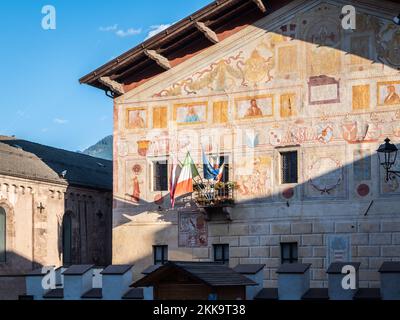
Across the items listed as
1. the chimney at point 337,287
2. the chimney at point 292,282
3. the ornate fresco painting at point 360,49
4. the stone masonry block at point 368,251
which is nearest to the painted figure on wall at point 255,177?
the stone masonry block at point 368,251

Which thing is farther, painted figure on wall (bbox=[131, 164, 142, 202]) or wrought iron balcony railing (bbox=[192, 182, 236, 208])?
painted figure on wall (bbox=[131, 164, 142, 202])

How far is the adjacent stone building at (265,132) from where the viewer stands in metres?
38.3

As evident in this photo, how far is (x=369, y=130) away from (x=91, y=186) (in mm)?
16344

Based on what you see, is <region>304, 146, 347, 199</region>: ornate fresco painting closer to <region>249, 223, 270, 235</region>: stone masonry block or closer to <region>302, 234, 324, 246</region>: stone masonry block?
<region>302, 234, 324, 246</region>: stone masonry block

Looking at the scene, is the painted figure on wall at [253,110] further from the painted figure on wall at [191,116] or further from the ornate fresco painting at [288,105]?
the painted figure on wall at [191,116]

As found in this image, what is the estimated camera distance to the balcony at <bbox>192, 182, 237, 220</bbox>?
4025 cm

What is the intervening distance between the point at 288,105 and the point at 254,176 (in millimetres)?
2940

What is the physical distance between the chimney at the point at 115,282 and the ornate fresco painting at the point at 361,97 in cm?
1020

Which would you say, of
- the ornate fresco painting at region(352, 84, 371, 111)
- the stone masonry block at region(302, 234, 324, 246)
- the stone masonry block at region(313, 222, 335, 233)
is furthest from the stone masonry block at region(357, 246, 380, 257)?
the ornate fresco painting at region(352, 84, 371, 111)

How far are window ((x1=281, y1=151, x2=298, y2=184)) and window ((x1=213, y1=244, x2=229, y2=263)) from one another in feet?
11.3

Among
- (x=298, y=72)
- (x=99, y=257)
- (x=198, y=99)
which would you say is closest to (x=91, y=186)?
(x=99, y=257)

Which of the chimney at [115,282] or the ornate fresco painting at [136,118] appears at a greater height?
the ornate fresco painting at [136,118]
